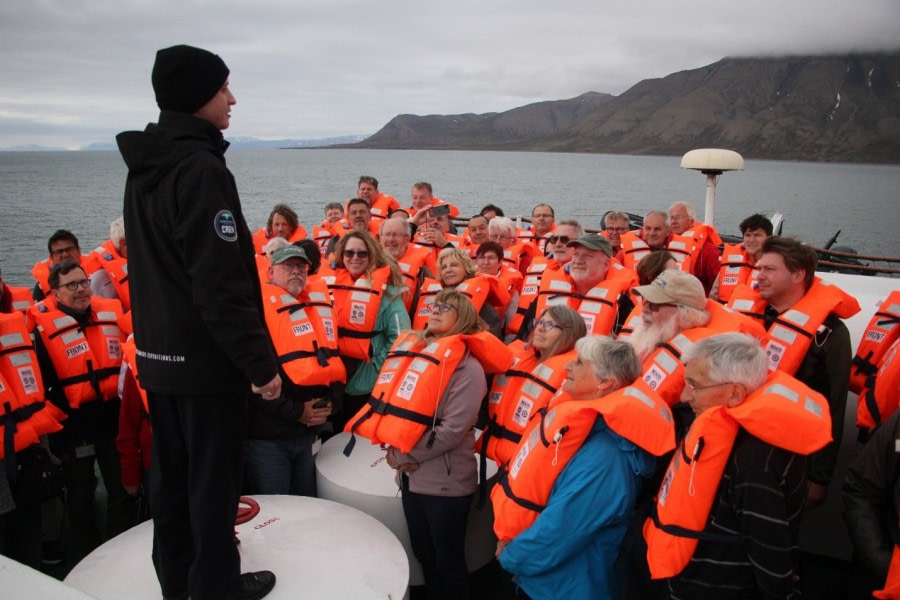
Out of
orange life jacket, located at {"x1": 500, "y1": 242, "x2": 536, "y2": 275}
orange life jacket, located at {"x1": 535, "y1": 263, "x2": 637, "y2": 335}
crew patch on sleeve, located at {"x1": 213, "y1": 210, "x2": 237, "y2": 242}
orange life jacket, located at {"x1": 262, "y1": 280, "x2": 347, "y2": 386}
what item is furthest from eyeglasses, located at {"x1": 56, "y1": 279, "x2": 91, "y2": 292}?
orange life jacket, located at {"x1": 500, "y1": 242, "x2": 536, "y2": 275}

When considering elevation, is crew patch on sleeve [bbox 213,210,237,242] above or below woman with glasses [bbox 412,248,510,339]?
above

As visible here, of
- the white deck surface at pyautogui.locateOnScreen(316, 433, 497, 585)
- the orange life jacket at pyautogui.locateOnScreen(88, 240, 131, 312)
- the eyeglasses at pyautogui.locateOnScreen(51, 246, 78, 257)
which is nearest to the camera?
the white deck surface at pyautogui.locateOnScreen(316, 433, 497, 585)

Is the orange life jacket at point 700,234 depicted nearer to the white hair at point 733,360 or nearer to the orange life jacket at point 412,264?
the orange life jacket at point 412,264

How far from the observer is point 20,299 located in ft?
13.3

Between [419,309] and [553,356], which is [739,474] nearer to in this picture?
[553,356]

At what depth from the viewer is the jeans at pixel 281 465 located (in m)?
3.49

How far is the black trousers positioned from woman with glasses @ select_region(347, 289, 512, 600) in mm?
951

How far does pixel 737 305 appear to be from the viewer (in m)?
3.62

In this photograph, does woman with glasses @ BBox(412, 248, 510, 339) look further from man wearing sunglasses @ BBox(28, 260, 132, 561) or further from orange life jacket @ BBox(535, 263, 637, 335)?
man wearing sunglasses @ BBox(28, 260, 132, 561)

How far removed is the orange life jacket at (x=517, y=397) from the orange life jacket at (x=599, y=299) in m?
0.90

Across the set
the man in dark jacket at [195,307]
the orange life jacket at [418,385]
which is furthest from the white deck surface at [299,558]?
the man in dark jacket at [195,307]

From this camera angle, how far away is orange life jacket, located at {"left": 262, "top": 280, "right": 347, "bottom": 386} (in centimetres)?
344

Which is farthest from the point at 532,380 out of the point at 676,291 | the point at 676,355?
the point at 676,291

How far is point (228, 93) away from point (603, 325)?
9.26ft
